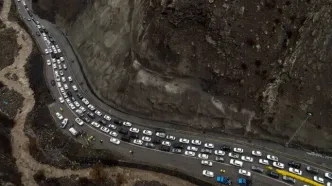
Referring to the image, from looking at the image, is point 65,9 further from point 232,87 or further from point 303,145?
point 303,145

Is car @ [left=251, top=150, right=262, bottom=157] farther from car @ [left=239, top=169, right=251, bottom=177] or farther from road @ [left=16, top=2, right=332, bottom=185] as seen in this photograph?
car @ [left=239, top=169, right=251, bottom=177]

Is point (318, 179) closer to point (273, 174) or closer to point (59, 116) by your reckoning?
point (273, 174)

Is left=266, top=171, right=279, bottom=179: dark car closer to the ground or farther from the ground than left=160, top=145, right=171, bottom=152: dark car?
closer to the ground

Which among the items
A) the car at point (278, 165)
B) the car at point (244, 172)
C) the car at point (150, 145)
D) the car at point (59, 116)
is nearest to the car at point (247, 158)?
the car at point (244, 172)

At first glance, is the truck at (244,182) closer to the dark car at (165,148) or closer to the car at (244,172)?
the car at (244,172)

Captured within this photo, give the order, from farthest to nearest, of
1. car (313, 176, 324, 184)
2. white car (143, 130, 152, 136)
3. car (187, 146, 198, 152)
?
white car (143, 130, 152, 136), car (187, 146, 198, 152), car (313, 176, 324, 184)

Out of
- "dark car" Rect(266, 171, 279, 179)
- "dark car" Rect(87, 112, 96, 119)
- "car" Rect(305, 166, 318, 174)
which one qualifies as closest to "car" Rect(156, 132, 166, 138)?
"dark car" Rect(87, 112, 96, 119)

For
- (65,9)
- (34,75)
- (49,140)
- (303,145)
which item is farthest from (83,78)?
(303,145)

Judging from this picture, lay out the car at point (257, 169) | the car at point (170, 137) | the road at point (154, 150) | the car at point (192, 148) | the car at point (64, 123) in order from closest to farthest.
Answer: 1. the car at point (257, 169)
2. the road at point (154, 150)
3. the car at point (192, 148)
4. the car at point (170, 137)
5. the car at point (64, 123)

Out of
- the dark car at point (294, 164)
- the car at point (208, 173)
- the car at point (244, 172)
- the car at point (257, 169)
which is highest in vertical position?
the dark car at point (294, 164)
